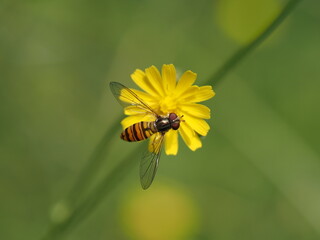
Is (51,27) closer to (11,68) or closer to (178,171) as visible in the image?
(11,68)

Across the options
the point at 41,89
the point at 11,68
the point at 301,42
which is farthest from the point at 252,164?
the point at 11,68

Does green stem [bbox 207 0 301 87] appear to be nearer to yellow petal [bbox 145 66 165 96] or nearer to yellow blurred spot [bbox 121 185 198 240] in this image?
yellow petal [bbox 145 66 165 96]

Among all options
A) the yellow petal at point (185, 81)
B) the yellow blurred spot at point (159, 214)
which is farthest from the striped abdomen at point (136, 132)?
the yellow blurred spot at point (159, 214)

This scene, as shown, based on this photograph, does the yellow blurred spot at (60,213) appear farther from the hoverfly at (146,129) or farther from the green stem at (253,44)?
the green stem at (253,44)

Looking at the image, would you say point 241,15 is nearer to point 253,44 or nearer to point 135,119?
point 135,119

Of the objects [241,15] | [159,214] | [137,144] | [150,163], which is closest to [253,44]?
[150,163]
